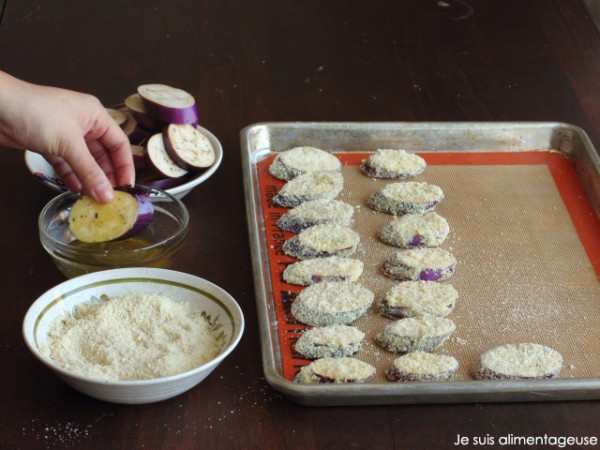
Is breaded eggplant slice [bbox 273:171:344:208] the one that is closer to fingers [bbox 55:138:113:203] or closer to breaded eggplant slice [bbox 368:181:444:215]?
breaded eggplant slice [bbox 368:181:444:215]

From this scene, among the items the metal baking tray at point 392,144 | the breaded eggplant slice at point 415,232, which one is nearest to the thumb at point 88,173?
the metal baking tray at point 392,144

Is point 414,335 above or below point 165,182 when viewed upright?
below

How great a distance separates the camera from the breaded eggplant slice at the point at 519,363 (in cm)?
122

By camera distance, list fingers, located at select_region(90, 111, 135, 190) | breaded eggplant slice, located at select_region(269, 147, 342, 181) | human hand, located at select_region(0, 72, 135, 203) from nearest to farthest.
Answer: human hand, located at select_region(0, 72, 135, 203)
fingers, located at select_region(90, 111, 135, 190)
breaded eggplant slice, located at select_region(269, 147, 342, 181)

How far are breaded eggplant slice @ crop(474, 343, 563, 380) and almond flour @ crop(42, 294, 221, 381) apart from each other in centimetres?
37

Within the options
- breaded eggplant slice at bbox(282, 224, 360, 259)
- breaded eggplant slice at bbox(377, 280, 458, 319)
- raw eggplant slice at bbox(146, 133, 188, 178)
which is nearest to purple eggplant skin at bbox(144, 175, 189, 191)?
raw eggplant slice at bbox(146, 133, 188, 178)

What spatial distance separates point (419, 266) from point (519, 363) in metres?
0.25

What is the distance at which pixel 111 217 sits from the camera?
4.39ft

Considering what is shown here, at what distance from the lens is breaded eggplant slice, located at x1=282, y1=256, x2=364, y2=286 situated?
4.56 feet

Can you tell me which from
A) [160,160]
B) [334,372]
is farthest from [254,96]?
[334,372]

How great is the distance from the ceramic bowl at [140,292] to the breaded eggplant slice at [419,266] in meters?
0.34

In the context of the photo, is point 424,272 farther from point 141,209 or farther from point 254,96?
point 254,96

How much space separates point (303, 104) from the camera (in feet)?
6.29

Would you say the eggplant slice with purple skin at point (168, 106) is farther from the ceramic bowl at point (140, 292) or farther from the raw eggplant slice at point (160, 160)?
the ceramic bowl at point (140, 292)
